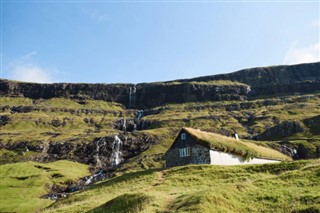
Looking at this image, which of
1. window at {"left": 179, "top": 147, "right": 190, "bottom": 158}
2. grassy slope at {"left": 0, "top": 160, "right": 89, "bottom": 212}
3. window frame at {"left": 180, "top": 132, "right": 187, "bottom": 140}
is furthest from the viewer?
grassy slope at {"left": 0, "top": 160, "right": 89, "bottom": 212}

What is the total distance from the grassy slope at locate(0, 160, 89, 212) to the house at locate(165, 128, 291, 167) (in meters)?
47.0

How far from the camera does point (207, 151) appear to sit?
67.2m

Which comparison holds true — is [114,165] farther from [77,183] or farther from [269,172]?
[269,172]

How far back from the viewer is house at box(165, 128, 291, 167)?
67.8 m

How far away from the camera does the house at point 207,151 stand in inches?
2670

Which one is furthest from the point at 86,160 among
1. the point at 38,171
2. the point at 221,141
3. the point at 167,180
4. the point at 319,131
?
the point at 167,180

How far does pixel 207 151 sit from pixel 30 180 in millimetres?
101366

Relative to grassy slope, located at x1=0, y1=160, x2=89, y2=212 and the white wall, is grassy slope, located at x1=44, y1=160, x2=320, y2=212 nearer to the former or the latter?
the white wall

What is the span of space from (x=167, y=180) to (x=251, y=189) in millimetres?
19062

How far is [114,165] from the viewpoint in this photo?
18738 cm

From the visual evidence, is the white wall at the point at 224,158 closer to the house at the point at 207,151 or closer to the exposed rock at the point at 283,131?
the house at the point at 207,151

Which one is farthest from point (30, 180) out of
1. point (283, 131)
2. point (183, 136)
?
point (283, 131)

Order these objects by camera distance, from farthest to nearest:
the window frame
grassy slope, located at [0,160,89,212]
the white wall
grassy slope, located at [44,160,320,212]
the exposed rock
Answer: the exposed rock
grassy slope, located at [0,160,89,212]
the window frame
the white wall
grassy slope, located at [44,160,320,212]

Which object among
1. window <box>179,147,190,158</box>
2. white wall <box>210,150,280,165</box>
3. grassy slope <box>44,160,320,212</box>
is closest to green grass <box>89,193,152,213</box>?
grassy slope <box>44,160,320,212</box>
